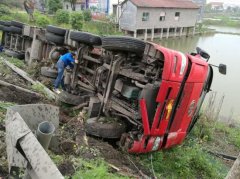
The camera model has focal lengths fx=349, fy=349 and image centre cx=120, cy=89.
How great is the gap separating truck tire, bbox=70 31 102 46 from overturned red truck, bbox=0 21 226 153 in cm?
37

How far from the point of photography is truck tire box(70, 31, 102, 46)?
6414mm

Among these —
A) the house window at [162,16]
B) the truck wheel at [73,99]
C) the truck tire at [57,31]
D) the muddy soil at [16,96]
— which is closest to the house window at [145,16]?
the house window at [162,16]

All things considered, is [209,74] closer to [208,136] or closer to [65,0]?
[208,136]

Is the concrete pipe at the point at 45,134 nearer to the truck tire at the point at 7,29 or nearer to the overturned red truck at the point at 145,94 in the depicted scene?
the overturned red truck at the point at 145,94

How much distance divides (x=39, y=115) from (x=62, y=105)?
3.69 m

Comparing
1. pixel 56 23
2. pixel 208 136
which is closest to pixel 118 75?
pixel 208 136

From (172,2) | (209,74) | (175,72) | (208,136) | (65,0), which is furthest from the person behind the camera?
(172,2)

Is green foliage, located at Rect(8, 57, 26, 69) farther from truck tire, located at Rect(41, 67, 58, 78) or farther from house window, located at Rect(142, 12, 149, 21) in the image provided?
house window, located at Rect(142, 12, 149, 21)

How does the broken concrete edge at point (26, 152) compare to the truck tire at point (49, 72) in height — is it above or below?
above

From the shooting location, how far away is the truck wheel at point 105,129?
5.29 metres

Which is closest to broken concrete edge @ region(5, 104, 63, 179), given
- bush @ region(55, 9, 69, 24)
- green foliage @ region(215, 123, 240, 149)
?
green foliage @ region(215, 123, 240, 149)

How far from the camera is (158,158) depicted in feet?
18.5

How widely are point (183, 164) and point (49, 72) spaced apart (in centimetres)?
410

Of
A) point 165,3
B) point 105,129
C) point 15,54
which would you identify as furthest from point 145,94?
point 165,3
